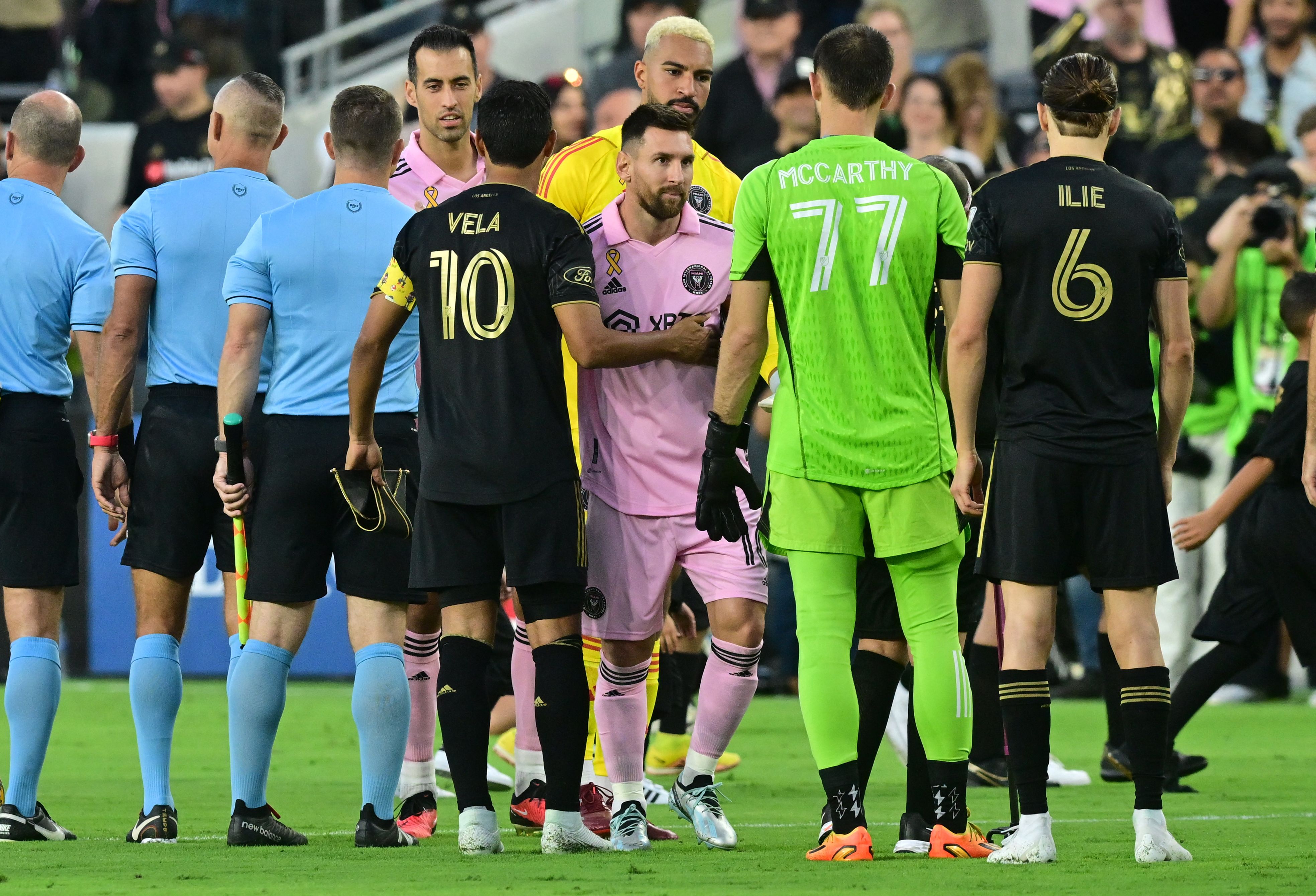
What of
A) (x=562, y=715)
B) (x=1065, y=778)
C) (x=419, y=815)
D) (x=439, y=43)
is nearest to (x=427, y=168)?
(x=439, y=43)

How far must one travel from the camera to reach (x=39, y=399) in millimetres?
6914

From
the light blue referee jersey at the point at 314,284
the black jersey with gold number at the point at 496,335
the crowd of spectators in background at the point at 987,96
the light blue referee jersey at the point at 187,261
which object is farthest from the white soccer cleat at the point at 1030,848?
the crowd of spectators in background at the point at 987,96

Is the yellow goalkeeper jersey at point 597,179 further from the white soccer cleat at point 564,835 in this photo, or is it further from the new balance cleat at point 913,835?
the white soccer cleat at point 564,835

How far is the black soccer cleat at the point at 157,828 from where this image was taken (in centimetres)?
650

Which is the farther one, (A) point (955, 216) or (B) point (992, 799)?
(B) point (992, 799)

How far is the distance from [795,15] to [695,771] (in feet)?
30.0

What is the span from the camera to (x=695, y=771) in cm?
656

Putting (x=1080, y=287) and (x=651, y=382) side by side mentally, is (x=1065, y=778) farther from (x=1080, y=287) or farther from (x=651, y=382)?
(x=1080, y=287)

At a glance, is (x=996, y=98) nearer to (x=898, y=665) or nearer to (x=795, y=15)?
(x=795, y=15)

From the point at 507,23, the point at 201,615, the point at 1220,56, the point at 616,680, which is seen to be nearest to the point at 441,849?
the point at 616,680

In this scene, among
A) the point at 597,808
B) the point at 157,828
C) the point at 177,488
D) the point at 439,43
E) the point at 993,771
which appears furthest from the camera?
the point at 993,771

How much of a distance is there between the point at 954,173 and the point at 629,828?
2575 mm

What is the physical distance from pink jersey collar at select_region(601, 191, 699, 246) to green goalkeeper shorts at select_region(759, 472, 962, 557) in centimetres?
99

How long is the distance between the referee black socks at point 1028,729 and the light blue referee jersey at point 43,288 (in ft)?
10.9
